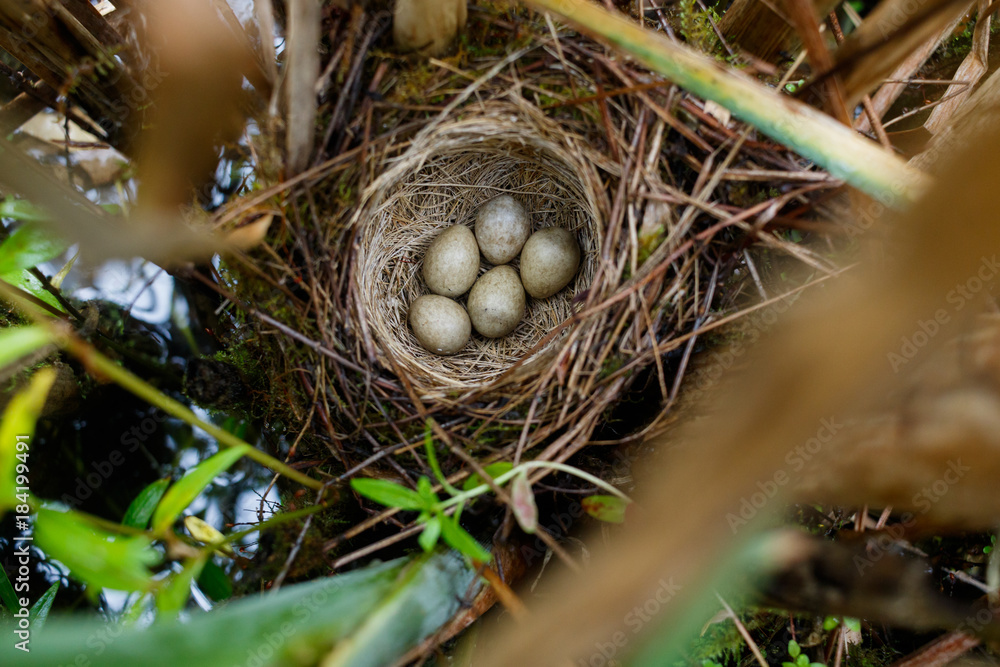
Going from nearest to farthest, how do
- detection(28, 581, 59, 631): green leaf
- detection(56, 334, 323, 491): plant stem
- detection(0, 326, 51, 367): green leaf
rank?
1. detection(0, 326, 51, 367): green leaf
2. detection(56, 334, 323, 491): plant stem
3. detection(28, 581, 59, 631): green leaf

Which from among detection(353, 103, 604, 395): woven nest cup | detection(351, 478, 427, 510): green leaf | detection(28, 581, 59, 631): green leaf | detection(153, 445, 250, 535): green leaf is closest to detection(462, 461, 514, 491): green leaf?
detection(351, 478, 427, 510): green leaf

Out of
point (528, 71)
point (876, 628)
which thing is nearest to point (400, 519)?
point (528, 71)

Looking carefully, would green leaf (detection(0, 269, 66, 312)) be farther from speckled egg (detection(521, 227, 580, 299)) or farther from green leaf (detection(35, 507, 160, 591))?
speckled egg (detection(521, 227, 580, 299))

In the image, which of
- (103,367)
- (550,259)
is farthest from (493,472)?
(550,259)

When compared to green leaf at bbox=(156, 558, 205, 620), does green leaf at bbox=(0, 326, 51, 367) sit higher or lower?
higher

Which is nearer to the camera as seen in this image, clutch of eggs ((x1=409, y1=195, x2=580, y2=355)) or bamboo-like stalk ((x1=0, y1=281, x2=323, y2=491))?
bamboo-like stalk ((x1=0, y1=281, x2=323, y2=491))

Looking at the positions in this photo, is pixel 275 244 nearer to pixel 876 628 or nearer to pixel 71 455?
pixel 71 455

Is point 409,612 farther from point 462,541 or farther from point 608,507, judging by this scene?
point 608,507

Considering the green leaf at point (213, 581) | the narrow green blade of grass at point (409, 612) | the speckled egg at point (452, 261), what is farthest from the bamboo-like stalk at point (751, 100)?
the green leaf at point (213, 581)
